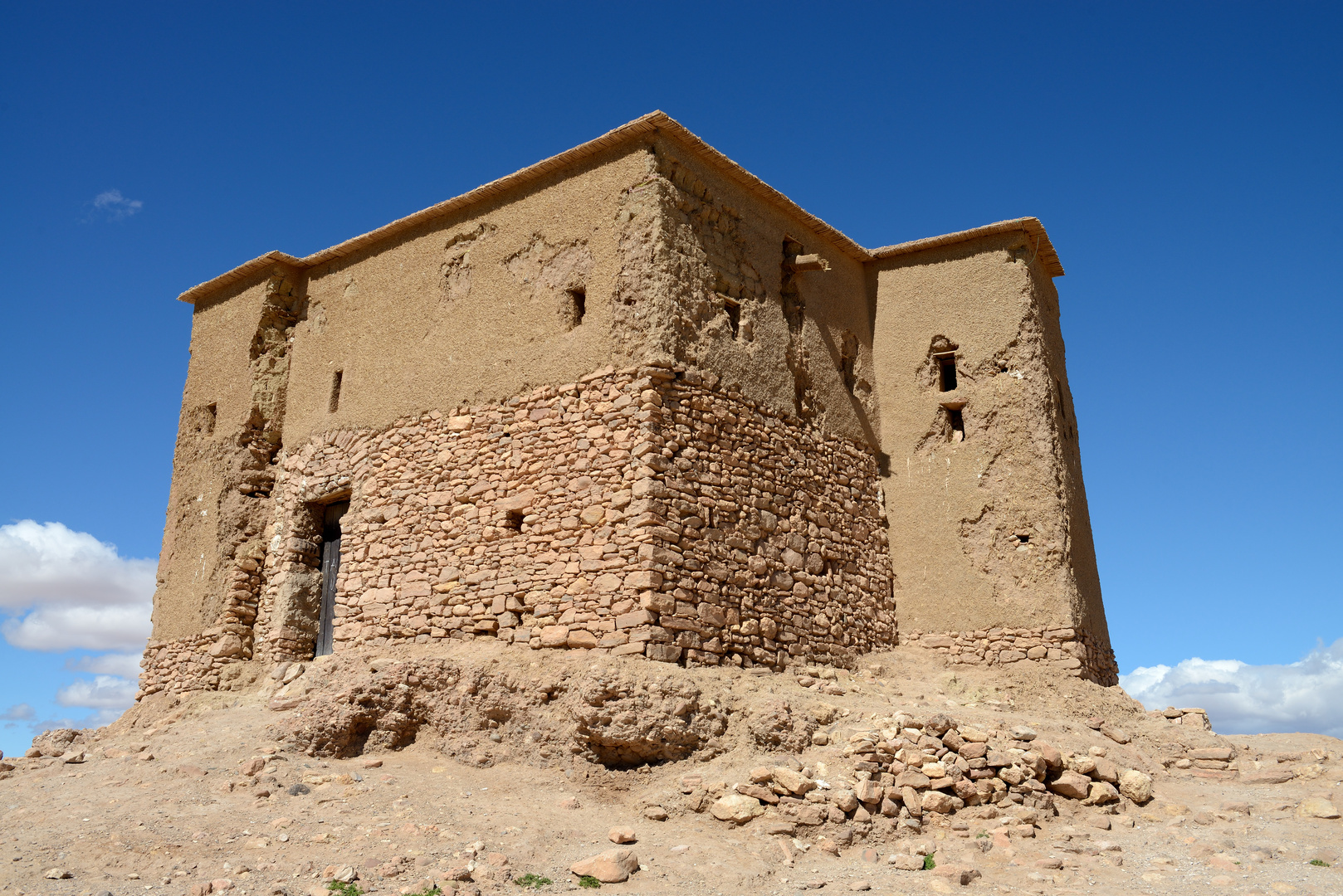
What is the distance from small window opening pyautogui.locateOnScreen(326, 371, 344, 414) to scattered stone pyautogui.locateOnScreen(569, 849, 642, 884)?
8.25 meters

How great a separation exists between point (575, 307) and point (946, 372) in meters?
5.35

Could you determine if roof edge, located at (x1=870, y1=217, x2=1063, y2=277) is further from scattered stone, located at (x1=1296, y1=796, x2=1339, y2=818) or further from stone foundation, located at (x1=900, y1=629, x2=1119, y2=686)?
scattered stone, located at (x1=1296, y1=796, x2=1339, y2=818)

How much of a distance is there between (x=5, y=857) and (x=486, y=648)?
4.62 m

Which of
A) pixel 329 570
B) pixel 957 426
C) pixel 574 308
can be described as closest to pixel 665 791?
pixel 574 308

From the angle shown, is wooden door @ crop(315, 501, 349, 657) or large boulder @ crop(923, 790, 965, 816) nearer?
large boulder @ crop(923, 790, 965, 816)

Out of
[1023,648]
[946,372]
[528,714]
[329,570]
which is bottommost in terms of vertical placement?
[528,714]

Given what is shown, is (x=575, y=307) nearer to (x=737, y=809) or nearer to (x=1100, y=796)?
(x=737, y=809)

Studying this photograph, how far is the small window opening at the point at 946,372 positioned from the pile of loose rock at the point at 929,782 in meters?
5.59

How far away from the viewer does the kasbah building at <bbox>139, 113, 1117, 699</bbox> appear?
451 inches

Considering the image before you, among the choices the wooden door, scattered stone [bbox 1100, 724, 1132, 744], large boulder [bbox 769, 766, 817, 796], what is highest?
the wooden door

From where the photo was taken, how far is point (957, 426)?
14.4 meters

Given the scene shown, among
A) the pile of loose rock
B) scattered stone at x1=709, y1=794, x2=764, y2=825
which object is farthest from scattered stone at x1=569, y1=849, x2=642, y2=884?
the pile of loose rock

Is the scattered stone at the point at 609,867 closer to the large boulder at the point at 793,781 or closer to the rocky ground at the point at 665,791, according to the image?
the rocky ground at the point at 665,791

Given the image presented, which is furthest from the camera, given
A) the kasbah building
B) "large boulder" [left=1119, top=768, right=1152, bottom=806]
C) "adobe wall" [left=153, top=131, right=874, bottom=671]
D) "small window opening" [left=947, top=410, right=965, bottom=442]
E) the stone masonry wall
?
"small window opening" [left=947, top=410, right=965, bottom=442]
